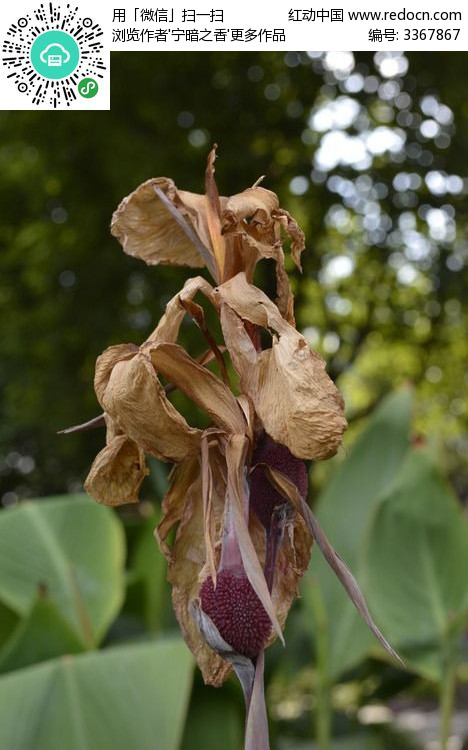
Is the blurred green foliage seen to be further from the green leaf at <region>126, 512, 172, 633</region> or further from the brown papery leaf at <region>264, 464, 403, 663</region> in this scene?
the brown papery leaf at <region>264, 464, 403, 663</region>

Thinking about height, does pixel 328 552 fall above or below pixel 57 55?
below

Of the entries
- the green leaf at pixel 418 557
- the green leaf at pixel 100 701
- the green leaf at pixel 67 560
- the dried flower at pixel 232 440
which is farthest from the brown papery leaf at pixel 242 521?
the green leaf at pixel 67 560

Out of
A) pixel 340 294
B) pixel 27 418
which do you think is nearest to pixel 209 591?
pixel 27 418

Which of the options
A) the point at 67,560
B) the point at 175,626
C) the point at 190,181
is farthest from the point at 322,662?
the point at 190,181

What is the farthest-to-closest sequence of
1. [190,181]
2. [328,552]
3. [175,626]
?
[190,181] → [175,626] → [328,552]

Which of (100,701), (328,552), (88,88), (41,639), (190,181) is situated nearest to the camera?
(328,552)

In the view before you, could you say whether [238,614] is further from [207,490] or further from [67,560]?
[67,560]

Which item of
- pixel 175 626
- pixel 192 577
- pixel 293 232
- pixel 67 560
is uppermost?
pixel 293 232

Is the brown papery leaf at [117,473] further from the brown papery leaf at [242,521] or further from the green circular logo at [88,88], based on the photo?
the green circular logo at [88,88]
